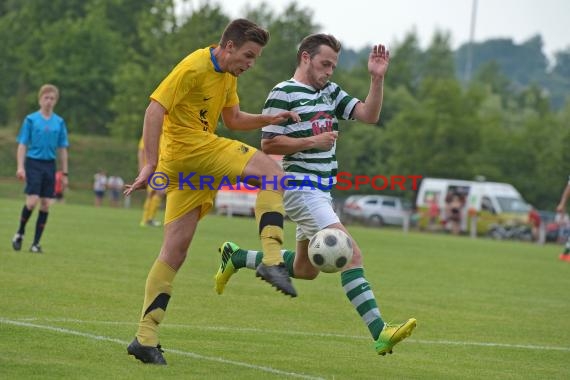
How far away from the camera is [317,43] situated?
25.0 ft

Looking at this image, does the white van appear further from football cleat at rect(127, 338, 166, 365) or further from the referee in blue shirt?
football cleat at rect(127, 338, 166, 365)

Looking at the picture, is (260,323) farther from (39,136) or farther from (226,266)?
(39,136)

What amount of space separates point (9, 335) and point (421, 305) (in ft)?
18.2

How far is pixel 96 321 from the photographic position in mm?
8688

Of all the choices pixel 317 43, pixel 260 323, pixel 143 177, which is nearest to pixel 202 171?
pixel 143 177

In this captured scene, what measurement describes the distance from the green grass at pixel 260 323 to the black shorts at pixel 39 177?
0.88 metres

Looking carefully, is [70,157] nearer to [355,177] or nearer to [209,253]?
[355,177]

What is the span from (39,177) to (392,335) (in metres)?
8.52

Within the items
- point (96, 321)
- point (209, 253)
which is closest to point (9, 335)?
point (96, 321)

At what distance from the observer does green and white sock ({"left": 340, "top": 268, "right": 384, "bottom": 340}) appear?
695 centimetres

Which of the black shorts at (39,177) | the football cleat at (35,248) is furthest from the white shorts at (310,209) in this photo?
the football cleat at (35,248)

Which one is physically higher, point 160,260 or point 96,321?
point 160,260

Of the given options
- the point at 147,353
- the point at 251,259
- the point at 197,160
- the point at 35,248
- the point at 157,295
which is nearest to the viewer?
the point at 147,353

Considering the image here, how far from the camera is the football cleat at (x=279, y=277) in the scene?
6.79m
